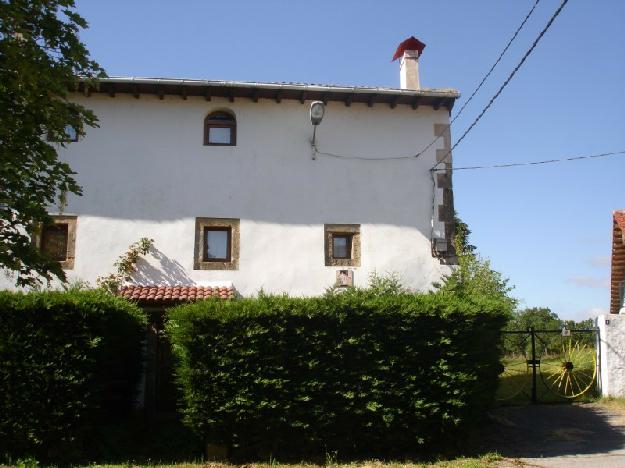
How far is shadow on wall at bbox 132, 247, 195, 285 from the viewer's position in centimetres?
1197

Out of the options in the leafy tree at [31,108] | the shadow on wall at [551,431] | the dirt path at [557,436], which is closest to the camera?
the leafy tree at [31,108]

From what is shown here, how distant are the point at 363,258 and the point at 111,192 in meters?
5.75

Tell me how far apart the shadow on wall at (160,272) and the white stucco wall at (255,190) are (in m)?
0.02

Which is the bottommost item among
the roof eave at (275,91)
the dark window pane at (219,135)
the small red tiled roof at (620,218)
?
the small red tiled roof at (620,218)

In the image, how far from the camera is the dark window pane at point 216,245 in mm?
12320

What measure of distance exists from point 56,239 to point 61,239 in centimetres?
11

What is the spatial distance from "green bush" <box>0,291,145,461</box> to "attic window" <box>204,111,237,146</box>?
5819mm

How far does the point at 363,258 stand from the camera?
41.0 ft

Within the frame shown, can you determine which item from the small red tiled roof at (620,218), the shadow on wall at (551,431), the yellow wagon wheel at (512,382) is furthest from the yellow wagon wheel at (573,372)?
the small red tiled roof at (620,218)

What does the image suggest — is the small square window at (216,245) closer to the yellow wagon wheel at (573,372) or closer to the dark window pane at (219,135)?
the dark window pane at (219,135)

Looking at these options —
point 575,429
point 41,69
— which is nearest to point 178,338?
point 41,69

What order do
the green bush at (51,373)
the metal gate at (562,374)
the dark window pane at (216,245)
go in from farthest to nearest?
the dark window pane at (216,245) < the metal gate at (562,374) < the green bush at (51,373)

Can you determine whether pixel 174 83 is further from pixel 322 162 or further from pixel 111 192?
pixel 322 162

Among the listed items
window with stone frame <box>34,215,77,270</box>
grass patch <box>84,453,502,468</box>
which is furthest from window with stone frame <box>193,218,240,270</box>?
grass patch <box>84,453,502,468</box>
